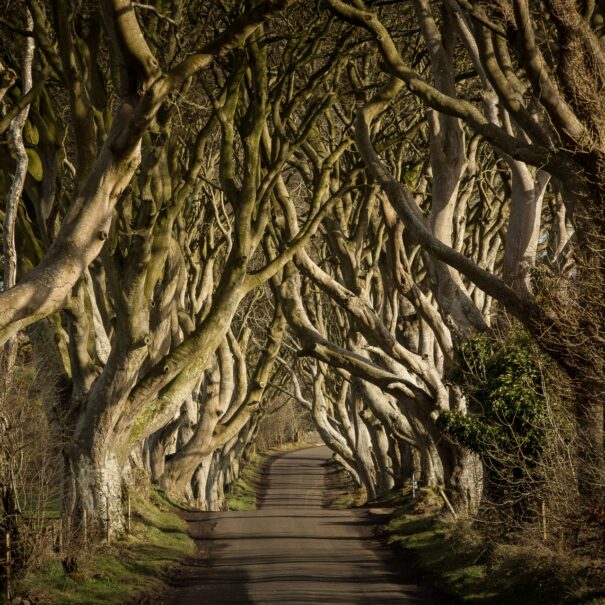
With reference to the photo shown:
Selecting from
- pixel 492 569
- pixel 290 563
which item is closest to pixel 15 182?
pixel 290 563

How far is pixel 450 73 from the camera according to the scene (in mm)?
15844

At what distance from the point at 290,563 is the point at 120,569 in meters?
3.18

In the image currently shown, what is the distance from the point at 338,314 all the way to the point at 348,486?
18772 millimetres

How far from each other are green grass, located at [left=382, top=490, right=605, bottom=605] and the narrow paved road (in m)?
0.53

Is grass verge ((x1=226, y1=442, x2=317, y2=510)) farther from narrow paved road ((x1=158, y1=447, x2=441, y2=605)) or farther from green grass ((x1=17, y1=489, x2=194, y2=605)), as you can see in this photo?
green grass ((x1=17, y1=489, x2=194, y2=605))

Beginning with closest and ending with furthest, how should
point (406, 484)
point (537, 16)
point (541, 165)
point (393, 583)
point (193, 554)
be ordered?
point (541, 165) < point (393, 583) < point (537, 16) < point (193, 554) < point (406, 484)

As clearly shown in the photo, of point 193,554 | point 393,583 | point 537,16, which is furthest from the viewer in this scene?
point 193,554

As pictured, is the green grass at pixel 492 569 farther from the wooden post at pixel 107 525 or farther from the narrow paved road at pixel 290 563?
the wooden post at pixel 107 525

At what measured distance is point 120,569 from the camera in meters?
14.7

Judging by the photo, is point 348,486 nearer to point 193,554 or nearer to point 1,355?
point 193,554

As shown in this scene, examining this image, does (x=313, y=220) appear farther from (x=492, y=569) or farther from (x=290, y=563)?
(x=492, y=569)

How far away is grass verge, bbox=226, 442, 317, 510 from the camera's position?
1551 inches

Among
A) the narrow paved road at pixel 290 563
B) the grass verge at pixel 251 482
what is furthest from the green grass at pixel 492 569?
the grass verge at pixel 251 482

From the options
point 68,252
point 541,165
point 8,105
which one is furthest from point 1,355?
point 541,165
